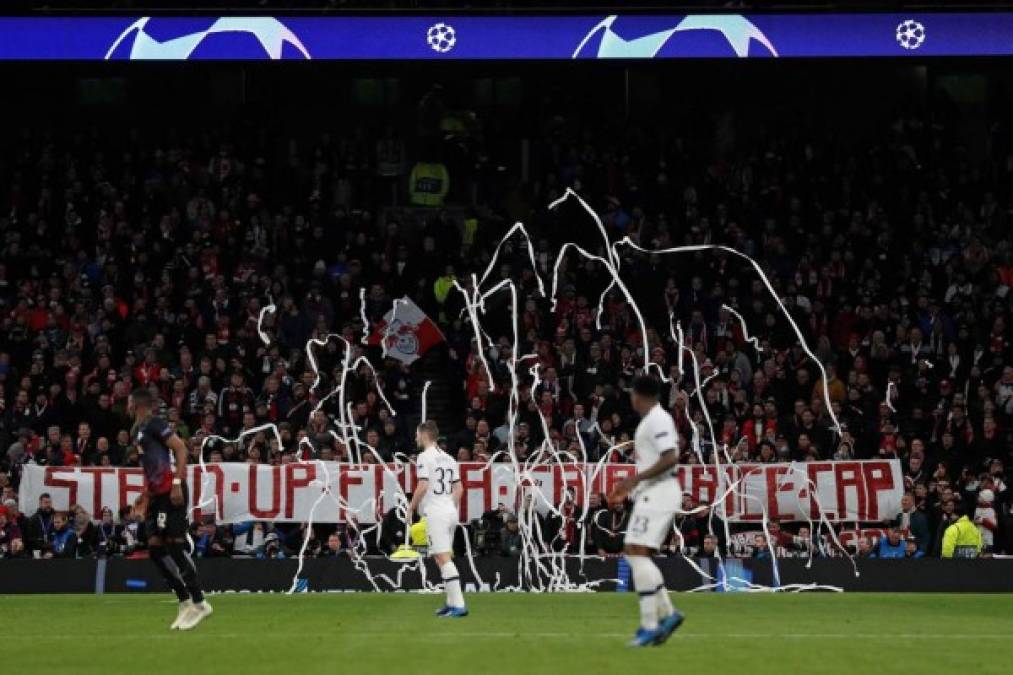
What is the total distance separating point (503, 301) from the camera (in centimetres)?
2925

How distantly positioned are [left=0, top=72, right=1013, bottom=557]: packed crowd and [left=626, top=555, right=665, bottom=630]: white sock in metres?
10.7

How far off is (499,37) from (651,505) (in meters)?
16.9

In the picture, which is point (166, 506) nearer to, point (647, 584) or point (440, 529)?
point (440, 529)

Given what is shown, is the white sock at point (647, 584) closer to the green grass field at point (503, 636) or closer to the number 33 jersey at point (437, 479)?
the green grass field at point (503, 636)

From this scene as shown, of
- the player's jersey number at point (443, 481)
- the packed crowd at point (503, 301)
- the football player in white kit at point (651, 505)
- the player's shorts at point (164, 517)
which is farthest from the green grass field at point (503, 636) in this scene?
the packed crowd at point (503, 301)

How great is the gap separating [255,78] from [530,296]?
1022 centimetres

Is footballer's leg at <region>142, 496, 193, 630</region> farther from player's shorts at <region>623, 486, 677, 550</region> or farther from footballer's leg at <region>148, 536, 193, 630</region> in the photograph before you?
player's shorts at <region>623, 486, 677, 550</region>

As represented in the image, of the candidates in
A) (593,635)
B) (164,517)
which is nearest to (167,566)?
(164,517)

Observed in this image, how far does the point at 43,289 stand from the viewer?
29922mm

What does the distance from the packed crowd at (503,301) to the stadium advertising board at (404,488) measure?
12.0 inches

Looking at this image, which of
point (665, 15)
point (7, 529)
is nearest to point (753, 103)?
point (665, 15)

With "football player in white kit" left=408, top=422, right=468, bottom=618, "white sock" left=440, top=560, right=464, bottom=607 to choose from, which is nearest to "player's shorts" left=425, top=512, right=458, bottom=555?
"football player in white kit" left=408, top=422, right=468, bottom=618

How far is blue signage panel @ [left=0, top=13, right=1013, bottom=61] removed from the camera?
2834 cm

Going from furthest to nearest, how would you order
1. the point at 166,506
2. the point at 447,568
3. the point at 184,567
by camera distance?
1. the point at 447,568
2. the point at 184,567
3. the point at 166,506
